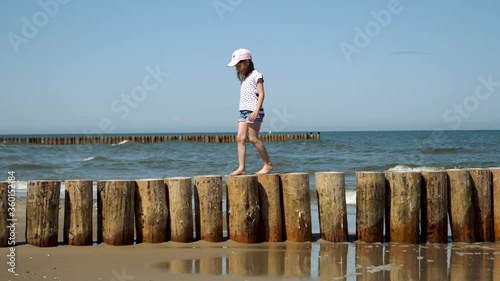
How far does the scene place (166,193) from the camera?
7789 mm

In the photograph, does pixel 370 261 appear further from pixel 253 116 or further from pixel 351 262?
pixel 253 116

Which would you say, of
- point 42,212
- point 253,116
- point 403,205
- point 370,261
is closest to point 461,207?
point 403,205

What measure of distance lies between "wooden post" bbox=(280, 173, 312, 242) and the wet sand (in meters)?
0.17

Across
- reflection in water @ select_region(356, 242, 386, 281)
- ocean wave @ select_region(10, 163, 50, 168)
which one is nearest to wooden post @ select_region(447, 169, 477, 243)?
reflection in water @ select_region(356, 242, 386, 281)

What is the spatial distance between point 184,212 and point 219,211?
421 millimetres

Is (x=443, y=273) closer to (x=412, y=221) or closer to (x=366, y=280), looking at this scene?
(x=366, y=280)

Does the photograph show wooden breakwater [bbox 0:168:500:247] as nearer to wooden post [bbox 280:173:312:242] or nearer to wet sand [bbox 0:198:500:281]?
wooden post [bbox 280:173:312:242]

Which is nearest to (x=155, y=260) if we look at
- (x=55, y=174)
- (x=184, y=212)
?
(x=184, y=212)

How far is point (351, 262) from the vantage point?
691 cm

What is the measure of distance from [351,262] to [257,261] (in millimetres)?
1006

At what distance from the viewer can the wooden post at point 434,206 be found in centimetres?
793

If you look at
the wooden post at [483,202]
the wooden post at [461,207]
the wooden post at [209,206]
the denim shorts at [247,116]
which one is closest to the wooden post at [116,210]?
the wooden post at [209,206]

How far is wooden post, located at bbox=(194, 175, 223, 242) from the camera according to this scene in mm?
7754

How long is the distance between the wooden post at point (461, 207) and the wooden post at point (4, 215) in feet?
17.5
